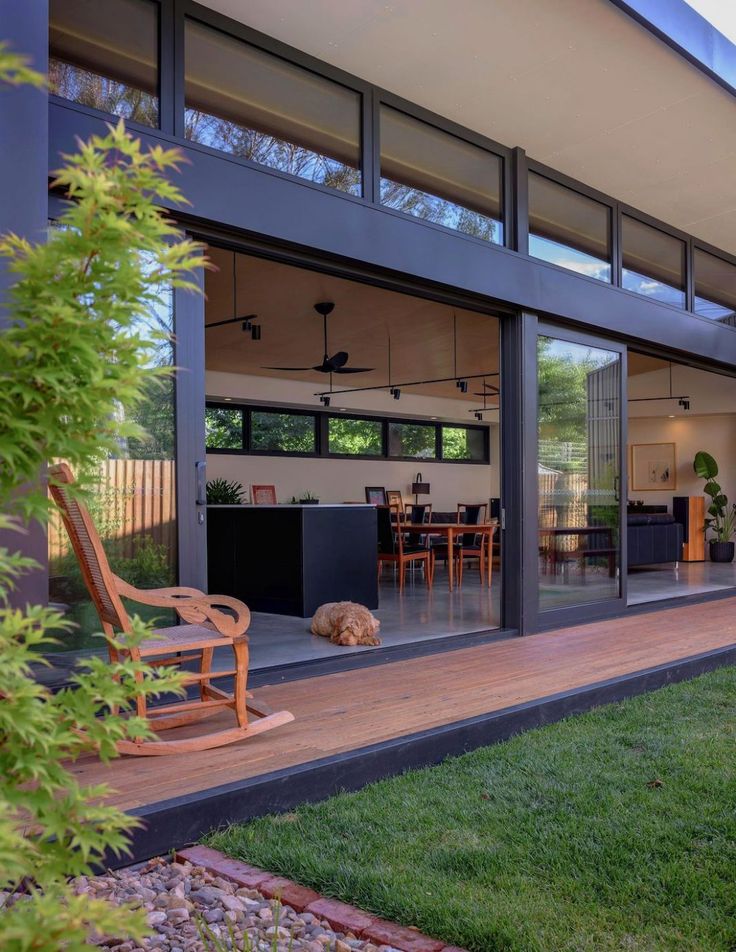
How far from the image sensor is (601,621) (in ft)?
22.0

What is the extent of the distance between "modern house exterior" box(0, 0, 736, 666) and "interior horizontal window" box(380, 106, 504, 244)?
0.06 ft

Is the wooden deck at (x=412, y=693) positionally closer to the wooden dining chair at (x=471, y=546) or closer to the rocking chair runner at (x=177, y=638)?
the rocking chair runner at (x=177, y=638)

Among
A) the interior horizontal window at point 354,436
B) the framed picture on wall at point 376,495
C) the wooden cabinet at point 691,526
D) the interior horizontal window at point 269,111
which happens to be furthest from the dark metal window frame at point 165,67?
the wooden cabinet at point 691,526

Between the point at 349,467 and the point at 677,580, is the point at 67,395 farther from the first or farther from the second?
the point at 349,467

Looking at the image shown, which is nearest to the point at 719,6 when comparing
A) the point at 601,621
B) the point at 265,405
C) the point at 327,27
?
the point at 327,27

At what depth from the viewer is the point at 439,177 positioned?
5461 millimetres

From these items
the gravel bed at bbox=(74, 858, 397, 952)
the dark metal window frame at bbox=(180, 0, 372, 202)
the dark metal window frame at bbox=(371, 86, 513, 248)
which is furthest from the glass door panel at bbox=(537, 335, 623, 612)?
the gravel bed at bbox=(74, 858, 397, 952)

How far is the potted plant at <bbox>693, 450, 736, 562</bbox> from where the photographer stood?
1354cm

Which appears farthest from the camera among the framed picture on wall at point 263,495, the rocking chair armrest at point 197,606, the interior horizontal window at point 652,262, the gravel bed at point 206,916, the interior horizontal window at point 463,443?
the interior horizontal window at point 463,443

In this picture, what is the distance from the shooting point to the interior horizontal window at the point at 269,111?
4.17 metres

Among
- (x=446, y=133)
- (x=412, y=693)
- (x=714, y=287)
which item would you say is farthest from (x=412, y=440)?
(x=412, y=693)

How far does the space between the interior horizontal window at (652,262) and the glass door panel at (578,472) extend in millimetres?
777

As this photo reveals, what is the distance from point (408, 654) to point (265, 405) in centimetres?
790

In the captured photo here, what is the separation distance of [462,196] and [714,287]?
3875 millimetres
